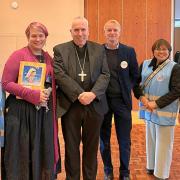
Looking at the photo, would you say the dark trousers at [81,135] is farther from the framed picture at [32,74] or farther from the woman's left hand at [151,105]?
the woman's left hand at [151,105]

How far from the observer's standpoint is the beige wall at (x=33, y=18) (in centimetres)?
711

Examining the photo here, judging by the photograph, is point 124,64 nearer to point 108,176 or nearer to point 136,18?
point 108,176

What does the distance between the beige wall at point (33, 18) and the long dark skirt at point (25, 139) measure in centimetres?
491

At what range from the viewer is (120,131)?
3.04 meters

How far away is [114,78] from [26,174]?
3.83 feet

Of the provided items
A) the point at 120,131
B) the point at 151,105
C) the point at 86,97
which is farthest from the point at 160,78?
the point at 86,97

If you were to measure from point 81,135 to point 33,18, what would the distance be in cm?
500

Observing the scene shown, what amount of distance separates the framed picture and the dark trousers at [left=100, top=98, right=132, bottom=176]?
2.64ft

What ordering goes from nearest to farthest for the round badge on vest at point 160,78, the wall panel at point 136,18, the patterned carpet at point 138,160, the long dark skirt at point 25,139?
1. the long dark skirt at point 25,139
2. the round badge on vest at point 160,78
3. the patterned carpet at point 138,160
4. the wall panel at point 136,18

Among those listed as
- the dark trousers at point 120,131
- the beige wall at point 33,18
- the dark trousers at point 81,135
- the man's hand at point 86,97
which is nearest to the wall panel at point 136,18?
the beige wall at point 33,18

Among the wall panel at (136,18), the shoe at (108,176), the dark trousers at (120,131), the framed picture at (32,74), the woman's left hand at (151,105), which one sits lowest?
the shoe at (108,176)

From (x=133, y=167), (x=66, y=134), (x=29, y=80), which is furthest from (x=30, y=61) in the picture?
(x=133, y=167)

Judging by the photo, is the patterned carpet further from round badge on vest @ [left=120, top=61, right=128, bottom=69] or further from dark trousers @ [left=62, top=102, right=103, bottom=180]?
round badge on vest @ [left=120, top=61, right=128, bottom=69]

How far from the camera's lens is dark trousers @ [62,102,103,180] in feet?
8.50
